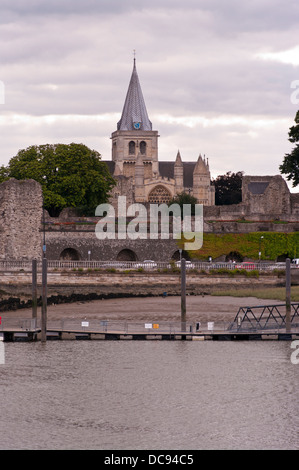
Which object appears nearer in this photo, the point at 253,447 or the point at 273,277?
the point at 253,447

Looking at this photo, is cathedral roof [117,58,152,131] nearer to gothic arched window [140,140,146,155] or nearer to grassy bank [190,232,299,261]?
gothic arched window [140,140,146,155]

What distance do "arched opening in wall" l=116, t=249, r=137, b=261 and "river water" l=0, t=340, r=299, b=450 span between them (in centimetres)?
3678

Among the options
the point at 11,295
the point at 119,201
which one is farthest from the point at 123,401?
the point at 119,201

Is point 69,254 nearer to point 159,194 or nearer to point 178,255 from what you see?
→ point 178,255

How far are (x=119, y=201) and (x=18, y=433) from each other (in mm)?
112952

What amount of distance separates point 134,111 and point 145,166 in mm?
10609

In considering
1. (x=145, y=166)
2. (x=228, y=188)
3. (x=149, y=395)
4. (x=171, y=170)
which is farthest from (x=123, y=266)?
(x=145, y=166)

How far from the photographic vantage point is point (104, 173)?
307 feet

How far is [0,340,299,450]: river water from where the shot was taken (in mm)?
24375

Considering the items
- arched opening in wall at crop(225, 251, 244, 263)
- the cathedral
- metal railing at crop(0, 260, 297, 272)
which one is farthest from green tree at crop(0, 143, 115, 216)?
the cathedral

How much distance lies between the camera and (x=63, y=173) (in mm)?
86375

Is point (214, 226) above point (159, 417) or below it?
above
